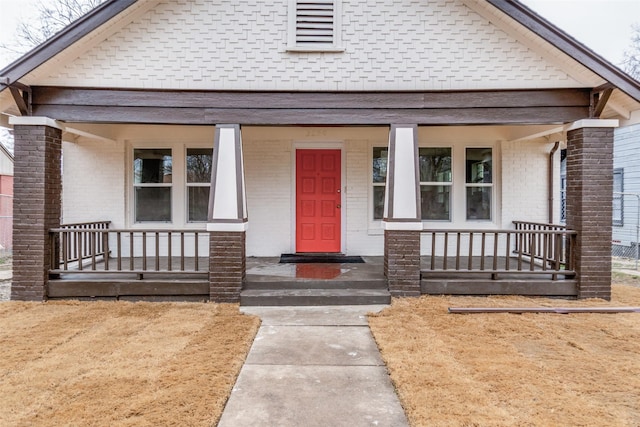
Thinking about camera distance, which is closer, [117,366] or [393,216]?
[117,366]

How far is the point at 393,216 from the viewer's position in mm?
5887

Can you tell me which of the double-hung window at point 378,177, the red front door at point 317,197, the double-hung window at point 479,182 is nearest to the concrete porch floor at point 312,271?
the red front door at point 317,197

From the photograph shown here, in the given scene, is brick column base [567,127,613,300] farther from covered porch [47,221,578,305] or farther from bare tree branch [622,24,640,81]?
bare tree branch [622,24,640,81]

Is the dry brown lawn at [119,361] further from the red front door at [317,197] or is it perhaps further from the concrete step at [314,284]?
the red front door at [317,197]

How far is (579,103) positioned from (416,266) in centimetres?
338

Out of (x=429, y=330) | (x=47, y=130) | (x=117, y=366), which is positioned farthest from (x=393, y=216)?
(x=47, y=130)

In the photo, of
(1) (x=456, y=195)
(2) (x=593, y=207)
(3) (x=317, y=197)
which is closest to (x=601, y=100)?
(2) (x=593, y=207)

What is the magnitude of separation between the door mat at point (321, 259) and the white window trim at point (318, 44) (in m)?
3.64

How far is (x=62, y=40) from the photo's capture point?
5.36 m

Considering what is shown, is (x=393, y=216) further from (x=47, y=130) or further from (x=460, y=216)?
(x=47, y=130)

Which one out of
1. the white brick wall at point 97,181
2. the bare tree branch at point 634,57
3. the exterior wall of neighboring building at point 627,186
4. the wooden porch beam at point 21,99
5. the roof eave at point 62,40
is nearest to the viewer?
the roof eave at point 62,40

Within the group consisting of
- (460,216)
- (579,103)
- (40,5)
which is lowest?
(460,216)

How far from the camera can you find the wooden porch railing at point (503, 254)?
19.4 ft

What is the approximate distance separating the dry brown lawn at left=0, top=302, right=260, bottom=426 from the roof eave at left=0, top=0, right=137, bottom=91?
10.3 ft
